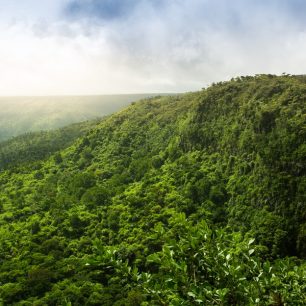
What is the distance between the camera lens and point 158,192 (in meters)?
125

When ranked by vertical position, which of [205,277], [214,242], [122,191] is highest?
[214,242]

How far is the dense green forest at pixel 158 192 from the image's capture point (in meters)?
90.6

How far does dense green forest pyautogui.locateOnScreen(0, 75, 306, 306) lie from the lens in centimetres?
9056

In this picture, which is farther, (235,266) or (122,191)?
(122,191)

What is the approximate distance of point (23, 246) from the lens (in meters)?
117

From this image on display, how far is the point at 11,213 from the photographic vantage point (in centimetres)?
13775

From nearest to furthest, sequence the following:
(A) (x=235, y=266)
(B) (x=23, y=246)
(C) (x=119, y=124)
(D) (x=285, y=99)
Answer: (A) (x=235, y=266)
(D) (x=285, y=99)
(B) (x=23, y=246)
(C) (x=119, y=124)

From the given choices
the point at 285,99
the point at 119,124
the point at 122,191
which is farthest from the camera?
the point at 119,124

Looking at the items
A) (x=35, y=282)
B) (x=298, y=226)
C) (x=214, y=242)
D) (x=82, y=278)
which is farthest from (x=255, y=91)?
(x=214, y=242)

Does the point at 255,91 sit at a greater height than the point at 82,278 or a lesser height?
greater

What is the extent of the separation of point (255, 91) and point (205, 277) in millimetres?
116928

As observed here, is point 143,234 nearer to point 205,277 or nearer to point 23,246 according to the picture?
point 23,246

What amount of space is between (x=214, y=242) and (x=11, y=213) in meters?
137

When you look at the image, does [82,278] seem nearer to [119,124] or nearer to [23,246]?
[23,246]
